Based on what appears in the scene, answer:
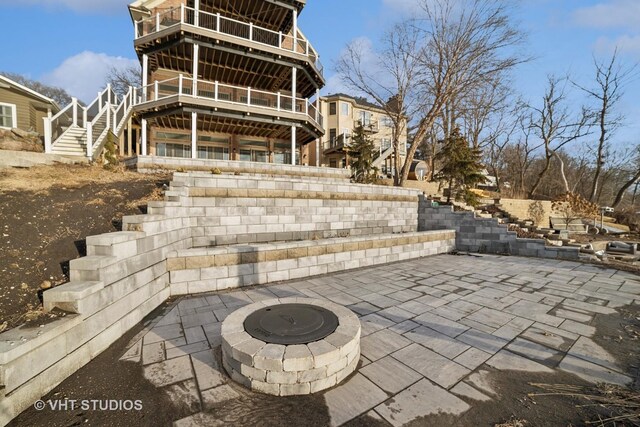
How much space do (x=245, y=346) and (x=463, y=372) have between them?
92.4 inches

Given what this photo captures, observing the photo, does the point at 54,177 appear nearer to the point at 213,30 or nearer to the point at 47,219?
the point at 47,219

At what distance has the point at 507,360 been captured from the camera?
3.00 meters

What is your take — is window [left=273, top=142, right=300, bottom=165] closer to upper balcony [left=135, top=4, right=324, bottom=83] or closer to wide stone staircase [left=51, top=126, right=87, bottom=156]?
upper balcony [left=135, top=4, right=324, bottom=83]

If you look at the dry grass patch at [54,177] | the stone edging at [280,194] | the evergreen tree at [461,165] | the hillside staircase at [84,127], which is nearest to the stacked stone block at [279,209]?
the stone edging at [280,194]

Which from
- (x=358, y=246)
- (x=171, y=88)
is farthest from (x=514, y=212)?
(x=171, y=88)

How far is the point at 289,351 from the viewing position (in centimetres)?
248

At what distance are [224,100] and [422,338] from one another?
14269mm

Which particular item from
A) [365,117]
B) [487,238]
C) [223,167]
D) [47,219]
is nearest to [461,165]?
[487,238]

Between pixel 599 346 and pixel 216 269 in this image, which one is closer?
pixel 599 346

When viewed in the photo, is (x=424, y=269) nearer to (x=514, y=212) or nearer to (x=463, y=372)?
(x=463, y=372)

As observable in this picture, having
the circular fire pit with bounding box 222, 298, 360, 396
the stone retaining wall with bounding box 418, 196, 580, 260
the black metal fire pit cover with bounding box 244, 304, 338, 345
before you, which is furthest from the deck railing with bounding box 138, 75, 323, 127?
the circular fire pit with bounding box 222, 298, 360, 396

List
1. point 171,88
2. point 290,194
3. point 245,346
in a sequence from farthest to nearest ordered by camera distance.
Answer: point 171,88
point 290,194
point 245,346

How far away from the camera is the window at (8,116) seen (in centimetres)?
1373

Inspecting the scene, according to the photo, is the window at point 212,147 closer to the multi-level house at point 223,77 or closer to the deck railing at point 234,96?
the multi-level house at point 223,77
